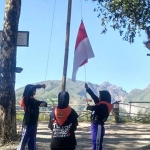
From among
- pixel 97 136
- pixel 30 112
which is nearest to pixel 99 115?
pixel 97 136

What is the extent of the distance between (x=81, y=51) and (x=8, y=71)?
85.5 inches

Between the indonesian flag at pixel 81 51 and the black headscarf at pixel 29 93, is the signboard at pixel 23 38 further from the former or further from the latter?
the black headscarf at pixel 29 93

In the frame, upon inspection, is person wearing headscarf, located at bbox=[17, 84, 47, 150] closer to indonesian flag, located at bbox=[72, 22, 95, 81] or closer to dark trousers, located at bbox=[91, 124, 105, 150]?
dark trousers, located at bbox=[91, 124, 105, 150]

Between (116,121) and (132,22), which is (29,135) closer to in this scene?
(132,22)

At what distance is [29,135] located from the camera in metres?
7.20

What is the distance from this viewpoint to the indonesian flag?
374 inches

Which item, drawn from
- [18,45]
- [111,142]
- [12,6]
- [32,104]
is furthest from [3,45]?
[111,142]

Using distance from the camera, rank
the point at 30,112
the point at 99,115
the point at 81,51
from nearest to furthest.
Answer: the point at 99,115, the point at 30,112, the point at 81,51

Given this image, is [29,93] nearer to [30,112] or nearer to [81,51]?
[30,112]

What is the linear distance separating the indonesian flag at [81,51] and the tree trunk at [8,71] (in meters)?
1.73

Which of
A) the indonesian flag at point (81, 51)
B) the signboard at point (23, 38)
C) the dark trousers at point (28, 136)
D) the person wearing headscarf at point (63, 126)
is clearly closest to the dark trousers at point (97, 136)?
the dark trousers at point (28, 136)

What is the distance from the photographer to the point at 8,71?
361 inches

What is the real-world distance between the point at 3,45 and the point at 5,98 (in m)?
1.46

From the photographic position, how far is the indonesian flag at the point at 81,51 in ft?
31.2
